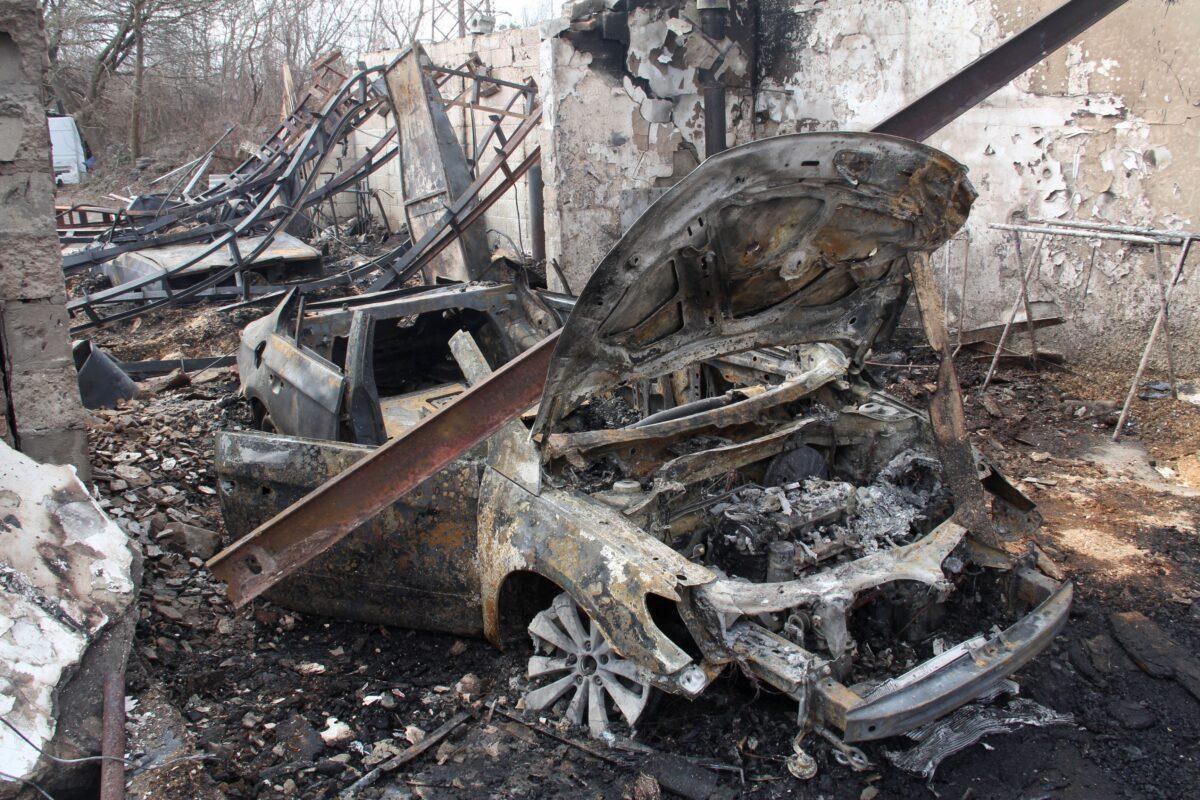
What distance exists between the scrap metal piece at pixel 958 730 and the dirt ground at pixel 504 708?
0.39 feet

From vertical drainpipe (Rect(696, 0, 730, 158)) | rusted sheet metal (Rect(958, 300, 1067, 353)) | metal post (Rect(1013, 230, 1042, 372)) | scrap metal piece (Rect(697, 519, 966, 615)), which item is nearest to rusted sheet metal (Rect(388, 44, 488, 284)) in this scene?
vertical drainpipe (Rect(696, 0, 730, 158))

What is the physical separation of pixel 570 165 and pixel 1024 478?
15.7 ft

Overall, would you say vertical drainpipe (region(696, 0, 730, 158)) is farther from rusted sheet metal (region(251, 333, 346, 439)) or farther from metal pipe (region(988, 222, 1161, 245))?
rusted sheet metal (region(251, 333, 346, 439))

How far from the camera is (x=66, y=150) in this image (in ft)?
63.8

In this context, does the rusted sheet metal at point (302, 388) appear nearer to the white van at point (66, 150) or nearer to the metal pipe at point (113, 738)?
the metal pipe at point (113, 738)

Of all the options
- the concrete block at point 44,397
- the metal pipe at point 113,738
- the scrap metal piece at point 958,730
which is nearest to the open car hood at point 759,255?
the scrap metal piece at point 958,730

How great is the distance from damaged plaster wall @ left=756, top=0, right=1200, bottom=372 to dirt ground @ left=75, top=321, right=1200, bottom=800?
7.33 feet

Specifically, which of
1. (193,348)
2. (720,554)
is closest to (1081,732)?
(720,554)

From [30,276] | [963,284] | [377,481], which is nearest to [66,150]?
[30,276]

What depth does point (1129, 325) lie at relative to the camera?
658 centimetres

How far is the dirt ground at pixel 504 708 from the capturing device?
284 centimetres

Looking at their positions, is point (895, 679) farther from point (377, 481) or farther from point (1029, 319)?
point (1029, 319)

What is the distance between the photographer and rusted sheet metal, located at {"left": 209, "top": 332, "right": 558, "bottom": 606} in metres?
2.92

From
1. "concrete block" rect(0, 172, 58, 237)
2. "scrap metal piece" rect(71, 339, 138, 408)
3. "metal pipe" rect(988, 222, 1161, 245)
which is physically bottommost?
"scrap metal piece" rect(71, 339, 138, 408)
